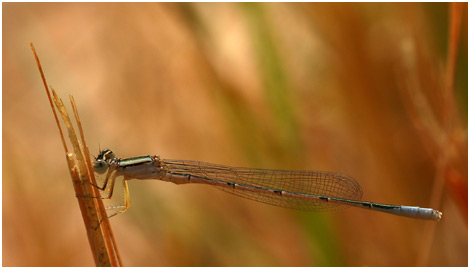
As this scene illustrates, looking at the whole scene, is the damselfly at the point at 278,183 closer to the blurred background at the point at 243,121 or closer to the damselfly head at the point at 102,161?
the blurred background at the point at 243,121

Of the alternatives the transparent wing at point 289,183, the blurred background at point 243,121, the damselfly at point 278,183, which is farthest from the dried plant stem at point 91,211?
the blurred background at point 243,121

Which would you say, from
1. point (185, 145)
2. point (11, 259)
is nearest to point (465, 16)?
point (185, 145)

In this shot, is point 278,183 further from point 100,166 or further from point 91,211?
point 91,211

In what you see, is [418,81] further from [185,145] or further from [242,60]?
[185,145]

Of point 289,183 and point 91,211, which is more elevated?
point 91,211

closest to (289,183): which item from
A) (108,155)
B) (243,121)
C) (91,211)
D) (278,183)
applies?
(278,183)

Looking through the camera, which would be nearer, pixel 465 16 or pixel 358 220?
pixel 465 16

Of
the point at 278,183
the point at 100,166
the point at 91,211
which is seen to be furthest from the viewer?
the point at 278,183
